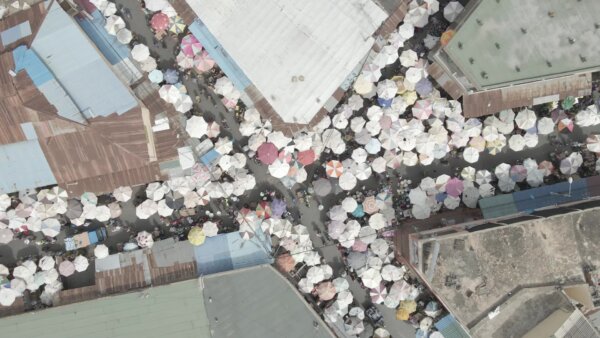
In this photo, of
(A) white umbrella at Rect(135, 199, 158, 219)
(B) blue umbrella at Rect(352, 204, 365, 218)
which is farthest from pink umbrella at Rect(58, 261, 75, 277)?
(B) blue umbrella at Rect(352, 204, 365, 218)

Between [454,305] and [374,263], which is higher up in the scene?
[454,305]

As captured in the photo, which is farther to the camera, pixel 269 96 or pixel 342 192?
pixel 342 192

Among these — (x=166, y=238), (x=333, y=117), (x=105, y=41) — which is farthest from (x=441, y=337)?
(x=105, y=41)

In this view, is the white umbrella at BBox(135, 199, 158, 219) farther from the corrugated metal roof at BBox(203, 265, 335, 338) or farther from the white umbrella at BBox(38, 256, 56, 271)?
the white umbrella at BBox(38, 256, 56, 271)

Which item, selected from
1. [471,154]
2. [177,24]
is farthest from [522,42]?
[177,24]

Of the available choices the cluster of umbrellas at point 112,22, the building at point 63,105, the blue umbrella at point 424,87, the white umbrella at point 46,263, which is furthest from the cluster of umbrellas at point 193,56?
the white umbrella at point 46,263

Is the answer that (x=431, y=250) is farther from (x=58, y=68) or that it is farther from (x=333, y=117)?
(x=58, y=68)

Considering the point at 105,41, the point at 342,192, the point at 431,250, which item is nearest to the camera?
the point at 431,250
